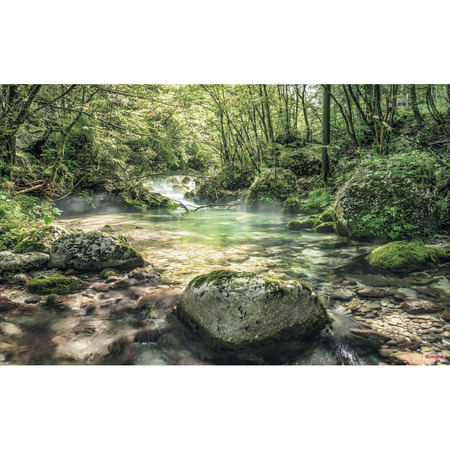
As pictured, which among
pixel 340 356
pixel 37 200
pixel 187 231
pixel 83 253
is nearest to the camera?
pixel 340 356

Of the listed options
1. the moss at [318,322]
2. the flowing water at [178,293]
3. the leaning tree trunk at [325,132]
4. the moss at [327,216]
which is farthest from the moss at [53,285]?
the leaning tree trunk at [325,132]

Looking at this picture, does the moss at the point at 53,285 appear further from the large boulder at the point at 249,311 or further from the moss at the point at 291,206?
the moss at the point at 291,206

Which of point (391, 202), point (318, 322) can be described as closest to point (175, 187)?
point (391, 202)

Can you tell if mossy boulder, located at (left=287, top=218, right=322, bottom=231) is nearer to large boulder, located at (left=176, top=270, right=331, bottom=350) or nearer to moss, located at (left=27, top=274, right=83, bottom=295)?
large boulder, located at (left=176, top=270, right=331, bottom=350)

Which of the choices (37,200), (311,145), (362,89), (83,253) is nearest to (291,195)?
(311,145)

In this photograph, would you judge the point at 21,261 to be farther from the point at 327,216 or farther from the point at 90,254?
the point at 327,216

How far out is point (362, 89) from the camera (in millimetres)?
3270

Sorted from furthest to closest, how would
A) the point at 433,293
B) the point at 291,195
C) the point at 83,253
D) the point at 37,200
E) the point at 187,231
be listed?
the point at 291,195, the point at 187,231, the point at 37,200, the point at 83,253, the point at 433,293

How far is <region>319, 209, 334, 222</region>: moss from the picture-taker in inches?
136

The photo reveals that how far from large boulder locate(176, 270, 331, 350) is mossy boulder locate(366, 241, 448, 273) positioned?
0.99 metres

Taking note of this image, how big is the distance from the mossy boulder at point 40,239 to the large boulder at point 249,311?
1771 mm

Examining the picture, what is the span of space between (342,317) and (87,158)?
3461 millimetres
